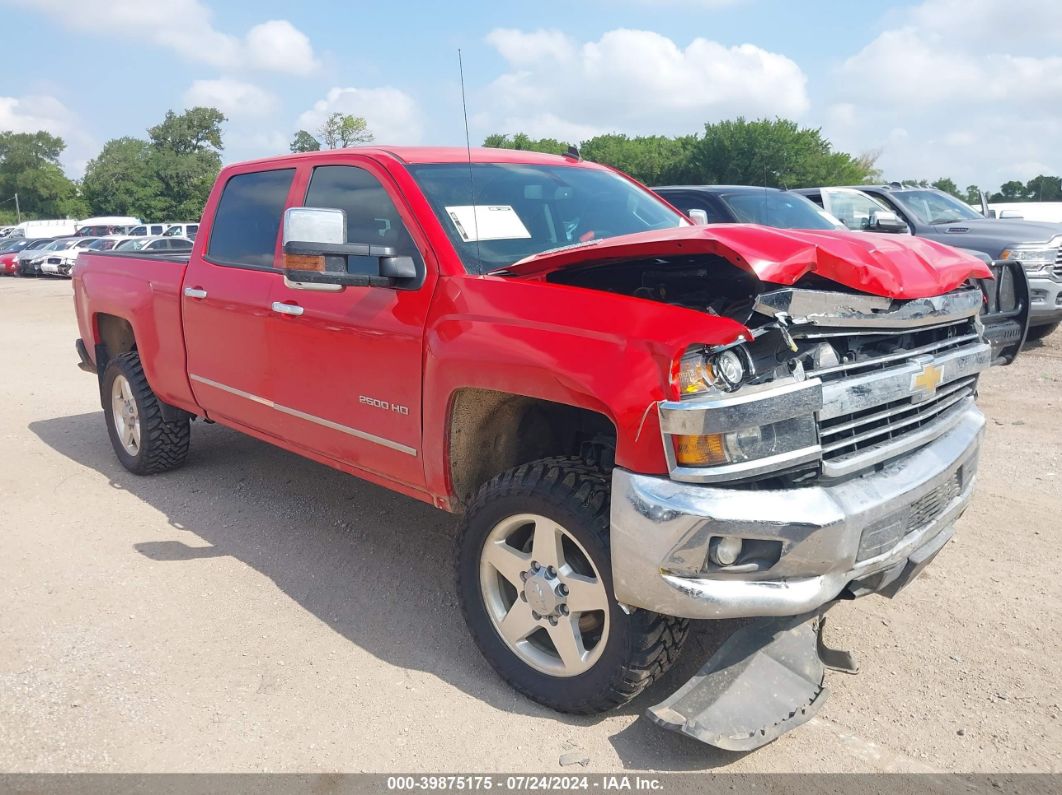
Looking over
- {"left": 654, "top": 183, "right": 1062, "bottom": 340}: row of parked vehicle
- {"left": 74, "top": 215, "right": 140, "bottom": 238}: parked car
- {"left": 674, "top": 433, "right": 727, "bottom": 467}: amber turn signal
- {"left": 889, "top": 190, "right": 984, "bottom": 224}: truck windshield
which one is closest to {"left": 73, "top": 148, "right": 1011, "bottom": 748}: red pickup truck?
{"left": 674, "top": 433, "right": 727, "bottom": 467}: amber turn signal

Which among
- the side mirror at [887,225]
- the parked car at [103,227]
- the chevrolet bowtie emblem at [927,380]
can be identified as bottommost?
the parked car at [103,227]

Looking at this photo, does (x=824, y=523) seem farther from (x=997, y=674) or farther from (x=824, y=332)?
(x=997, y=674)

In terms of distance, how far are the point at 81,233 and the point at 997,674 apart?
47.6 metres

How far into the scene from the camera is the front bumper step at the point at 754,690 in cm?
270

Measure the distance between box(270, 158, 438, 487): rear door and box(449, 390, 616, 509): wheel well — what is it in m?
0.19

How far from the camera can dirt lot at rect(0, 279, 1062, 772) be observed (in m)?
2.86

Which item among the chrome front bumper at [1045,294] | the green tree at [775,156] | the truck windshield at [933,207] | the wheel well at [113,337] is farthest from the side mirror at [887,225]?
the green tree at [775,156]

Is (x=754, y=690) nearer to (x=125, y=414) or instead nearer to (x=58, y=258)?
(x=125, y=414)

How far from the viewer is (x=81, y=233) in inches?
1705

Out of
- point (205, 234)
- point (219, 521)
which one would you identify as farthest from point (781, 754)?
point (205, 234)

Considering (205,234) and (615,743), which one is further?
(205,234)

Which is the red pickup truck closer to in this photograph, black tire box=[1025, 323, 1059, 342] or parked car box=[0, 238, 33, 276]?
black tire box=[1025, 323, 1059, 342]

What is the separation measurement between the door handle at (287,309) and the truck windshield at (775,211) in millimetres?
5034

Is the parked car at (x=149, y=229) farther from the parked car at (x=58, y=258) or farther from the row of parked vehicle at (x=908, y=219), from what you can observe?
the row of parked vehicle at (x=908, y=219)
